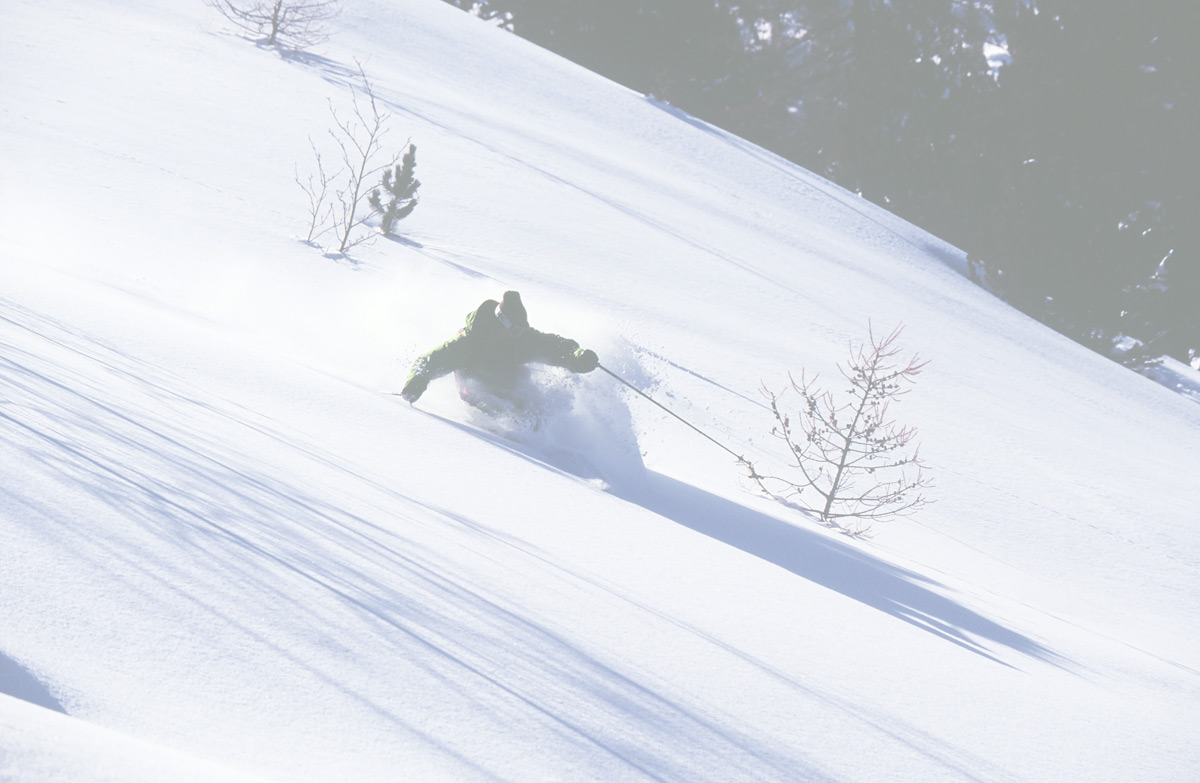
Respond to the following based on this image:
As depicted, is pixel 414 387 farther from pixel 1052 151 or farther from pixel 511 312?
pixel 1052 151

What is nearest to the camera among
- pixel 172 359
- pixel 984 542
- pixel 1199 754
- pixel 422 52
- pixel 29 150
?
pixel 1199 754

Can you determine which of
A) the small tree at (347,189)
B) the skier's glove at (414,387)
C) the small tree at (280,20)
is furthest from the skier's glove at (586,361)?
the small tree at (280,20)

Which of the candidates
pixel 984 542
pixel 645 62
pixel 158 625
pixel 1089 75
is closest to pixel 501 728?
pixel 158 625

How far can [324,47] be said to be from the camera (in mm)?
17656

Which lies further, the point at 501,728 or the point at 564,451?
the point at 564,451

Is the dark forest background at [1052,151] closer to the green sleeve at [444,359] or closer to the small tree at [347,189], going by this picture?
the small tree at [347,189]

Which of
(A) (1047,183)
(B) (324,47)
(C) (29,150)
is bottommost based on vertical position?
(C) (29,150)

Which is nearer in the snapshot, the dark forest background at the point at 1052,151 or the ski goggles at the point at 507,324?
the ski goggles at the point at 507,324

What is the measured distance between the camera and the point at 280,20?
55.8 ft

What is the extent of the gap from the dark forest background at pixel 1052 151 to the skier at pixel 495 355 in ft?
53.1

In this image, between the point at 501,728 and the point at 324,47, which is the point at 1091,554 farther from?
the point at 324,47

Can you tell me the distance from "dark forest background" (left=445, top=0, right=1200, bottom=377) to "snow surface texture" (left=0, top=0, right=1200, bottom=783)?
613 centimetres

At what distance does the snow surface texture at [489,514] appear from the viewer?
2055 millimetres

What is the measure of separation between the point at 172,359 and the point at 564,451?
7.14 ft
